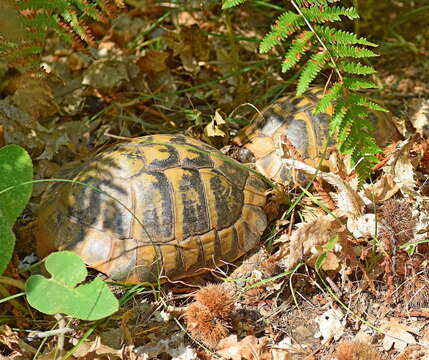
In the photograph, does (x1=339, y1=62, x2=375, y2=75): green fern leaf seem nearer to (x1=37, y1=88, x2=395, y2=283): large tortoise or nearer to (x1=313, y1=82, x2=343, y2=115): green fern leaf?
(x1=313, y1=82, x2=343, y2=115): green fern leaf

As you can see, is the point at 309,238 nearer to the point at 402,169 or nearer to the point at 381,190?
the point at 381,190

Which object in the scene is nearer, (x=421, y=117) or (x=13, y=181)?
(x=13, y=181)

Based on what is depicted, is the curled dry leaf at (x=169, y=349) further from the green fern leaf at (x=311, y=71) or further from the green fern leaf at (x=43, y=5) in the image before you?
the green fern leaf at (x=43, y=5)

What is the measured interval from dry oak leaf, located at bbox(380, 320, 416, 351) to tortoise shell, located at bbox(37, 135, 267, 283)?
3.20 ft

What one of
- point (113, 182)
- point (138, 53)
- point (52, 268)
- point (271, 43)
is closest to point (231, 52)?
point (138, 53)

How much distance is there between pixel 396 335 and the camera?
3020 millimetres

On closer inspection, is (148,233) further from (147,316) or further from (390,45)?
(390,45)

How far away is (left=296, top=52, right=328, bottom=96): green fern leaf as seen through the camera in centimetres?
309

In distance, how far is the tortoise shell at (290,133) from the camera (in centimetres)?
389

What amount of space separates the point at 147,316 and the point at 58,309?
72 cm

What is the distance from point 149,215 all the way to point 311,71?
130cm

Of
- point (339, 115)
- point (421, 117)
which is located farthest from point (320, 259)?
point (421, 117)

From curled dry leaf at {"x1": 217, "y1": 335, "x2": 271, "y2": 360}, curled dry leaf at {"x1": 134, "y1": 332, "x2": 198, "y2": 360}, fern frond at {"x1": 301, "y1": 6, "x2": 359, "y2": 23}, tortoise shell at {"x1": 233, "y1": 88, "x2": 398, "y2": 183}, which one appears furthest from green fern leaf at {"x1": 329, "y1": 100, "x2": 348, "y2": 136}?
curled dry leaf at {"x1": 134, "y1": 332, "x2": 198, "y2": 360}

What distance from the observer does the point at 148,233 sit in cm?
324
